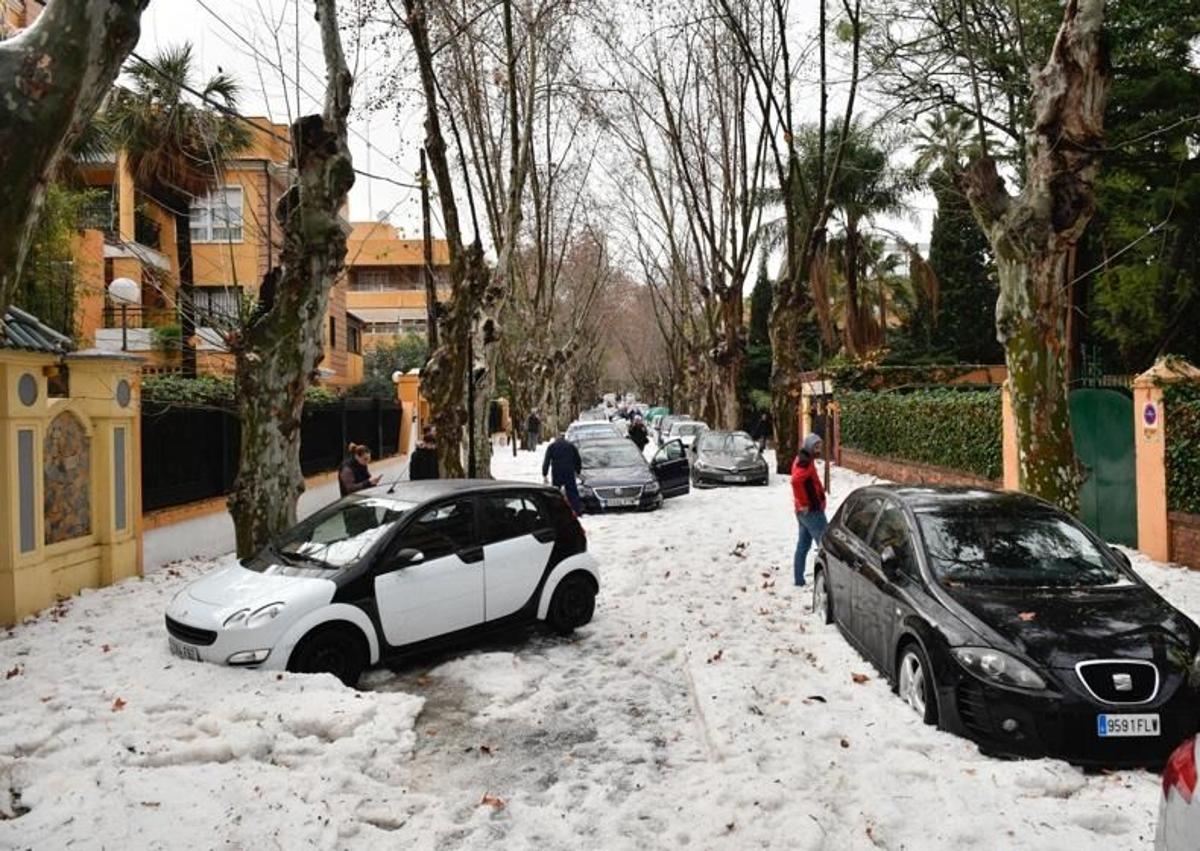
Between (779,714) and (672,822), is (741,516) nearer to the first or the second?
(779,714)

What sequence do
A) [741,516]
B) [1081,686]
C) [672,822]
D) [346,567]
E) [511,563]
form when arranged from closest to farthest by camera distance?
[672,822]
[1081,686]
[346,567]
[511,563]
[741,516]

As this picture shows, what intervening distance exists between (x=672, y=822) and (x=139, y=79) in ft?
57.1

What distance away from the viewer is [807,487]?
999cm

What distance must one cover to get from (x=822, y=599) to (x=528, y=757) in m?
4.09

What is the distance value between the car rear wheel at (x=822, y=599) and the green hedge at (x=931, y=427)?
25.0 feet

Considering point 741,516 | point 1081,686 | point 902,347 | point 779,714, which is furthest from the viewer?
point 902,347

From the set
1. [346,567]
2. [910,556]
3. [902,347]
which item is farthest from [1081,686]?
[902,347]

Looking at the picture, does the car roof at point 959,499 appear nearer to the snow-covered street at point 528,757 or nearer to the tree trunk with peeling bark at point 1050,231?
the snow-covered street at point 528,757

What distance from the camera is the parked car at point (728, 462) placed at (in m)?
21.7

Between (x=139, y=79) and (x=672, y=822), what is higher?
(x=139, y=79)

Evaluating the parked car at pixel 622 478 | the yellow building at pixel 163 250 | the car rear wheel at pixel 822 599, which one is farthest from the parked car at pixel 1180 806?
the yellow building at pixel 163 250

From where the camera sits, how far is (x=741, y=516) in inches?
647

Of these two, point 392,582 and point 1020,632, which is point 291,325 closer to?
point 392,582

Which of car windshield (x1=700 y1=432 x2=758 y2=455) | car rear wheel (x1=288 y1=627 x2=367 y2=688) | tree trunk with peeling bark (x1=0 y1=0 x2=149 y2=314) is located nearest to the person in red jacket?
car rear wheel (x1=288 y1=627 x2=367 y2=688)
